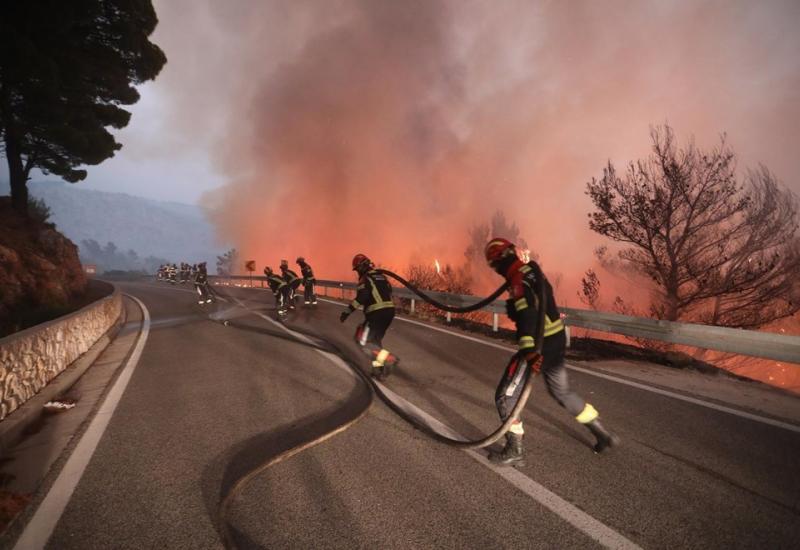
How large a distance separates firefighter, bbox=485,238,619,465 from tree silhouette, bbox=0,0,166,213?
56.2ft

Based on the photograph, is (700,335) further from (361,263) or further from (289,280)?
(289,280)

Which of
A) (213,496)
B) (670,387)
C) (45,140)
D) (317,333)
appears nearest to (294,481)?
(213,496)

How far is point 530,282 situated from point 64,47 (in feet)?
63.5

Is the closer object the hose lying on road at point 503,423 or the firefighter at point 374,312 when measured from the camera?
the hose lying on road at point 503,423

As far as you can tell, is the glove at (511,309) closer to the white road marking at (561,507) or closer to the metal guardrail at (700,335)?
the white road marking at (561,507)

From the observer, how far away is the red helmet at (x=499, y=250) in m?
3.56

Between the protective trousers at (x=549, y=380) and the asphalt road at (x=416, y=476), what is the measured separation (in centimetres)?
44

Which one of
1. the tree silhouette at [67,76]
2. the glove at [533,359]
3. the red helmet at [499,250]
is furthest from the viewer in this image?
the tree silhouette at [67,76]

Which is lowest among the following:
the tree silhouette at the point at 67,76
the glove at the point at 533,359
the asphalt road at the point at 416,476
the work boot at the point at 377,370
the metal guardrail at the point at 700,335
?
the asphalt road at the point at 416,476

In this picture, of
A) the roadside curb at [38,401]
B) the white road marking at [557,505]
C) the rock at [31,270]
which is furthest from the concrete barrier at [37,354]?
the white road marking at [557,505]

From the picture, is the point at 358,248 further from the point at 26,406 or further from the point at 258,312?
the point at 26,406

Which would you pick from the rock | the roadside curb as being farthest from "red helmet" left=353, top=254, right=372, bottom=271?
the rock

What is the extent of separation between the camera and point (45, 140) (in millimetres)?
16500

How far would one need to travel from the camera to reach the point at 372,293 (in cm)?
596
